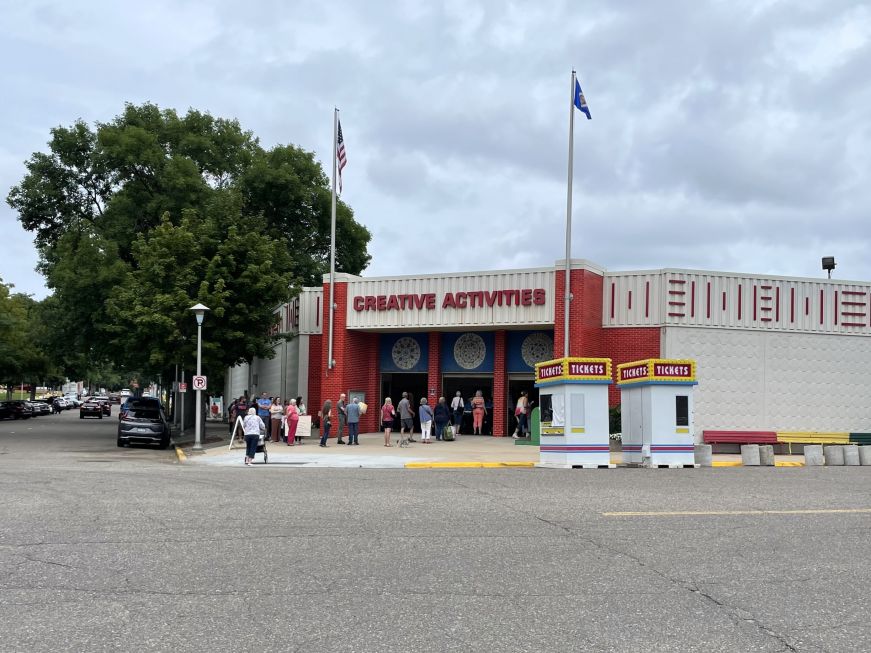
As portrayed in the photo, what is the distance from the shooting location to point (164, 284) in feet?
106

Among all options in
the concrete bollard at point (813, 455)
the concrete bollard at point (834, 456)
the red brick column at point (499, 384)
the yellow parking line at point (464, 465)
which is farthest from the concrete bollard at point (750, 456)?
the red brick column at point (499, 384)

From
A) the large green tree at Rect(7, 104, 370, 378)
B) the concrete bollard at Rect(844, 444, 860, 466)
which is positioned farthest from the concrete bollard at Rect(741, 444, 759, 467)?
the large green tree at Rect(7, 104, 370, 378)

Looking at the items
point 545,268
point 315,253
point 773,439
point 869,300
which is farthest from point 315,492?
point 315,253

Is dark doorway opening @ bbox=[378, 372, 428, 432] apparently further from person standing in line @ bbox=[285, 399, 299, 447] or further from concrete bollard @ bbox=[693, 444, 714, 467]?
concrete bollard @ bbox=[693, 444, 714, 467]

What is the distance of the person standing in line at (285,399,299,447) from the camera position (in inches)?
1120

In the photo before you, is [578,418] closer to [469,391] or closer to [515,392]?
[515,392]

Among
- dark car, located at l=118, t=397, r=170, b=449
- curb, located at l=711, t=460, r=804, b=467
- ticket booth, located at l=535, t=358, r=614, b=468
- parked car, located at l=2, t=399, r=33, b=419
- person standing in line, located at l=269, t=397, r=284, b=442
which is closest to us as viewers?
ticket booth, located at l=535, t=358, r=614, b=468

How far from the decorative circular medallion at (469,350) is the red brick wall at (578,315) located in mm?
4273

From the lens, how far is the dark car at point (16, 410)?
57.7 m

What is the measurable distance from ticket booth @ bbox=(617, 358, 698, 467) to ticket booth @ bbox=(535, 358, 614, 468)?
1.08m

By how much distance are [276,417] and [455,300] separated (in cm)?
739

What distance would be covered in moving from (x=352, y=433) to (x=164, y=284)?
31.3ft

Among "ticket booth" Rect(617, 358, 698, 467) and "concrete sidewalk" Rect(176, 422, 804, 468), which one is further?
"concrete sidewalk" Rect(176, 422, 804, 468)

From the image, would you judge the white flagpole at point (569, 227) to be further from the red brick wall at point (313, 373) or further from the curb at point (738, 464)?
the red brick wall at point (313, 373)
